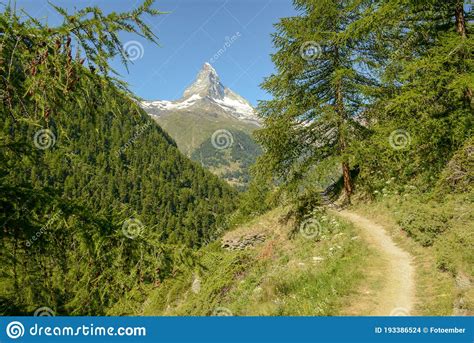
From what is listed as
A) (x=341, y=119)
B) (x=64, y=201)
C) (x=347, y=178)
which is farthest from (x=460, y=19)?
(x=64, y=201)

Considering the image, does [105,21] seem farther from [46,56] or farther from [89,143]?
[89,143]

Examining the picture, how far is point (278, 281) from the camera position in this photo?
33.6 feet

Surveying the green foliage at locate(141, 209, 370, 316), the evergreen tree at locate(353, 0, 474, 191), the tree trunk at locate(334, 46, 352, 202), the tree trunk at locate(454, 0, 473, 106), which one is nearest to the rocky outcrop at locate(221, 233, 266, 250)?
the green foliage at locate(141, 209, 370, 316)

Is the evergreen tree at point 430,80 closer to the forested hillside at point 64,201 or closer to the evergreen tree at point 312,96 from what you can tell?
the evergreen tree at point 312,96

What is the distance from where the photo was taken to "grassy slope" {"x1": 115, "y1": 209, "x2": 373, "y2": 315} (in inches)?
189

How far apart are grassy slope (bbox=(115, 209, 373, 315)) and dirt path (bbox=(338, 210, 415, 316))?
0.43 m

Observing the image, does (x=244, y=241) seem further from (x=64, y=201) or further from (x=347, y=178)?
(x=64, y=201)

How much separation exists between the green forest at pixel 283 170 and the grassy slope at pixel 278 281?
6 centimetres

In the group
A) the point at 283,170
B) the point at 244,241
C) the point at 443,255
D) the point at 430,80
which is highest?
the point at 430,80

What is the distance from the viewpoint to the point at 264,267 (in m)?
14.5

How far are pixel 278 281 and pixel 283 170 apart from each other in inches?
356

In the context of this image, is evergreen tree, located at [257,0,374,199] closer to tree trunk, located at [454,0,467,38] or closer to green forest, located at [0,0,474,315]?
green forest, located at [0,0,474,315]

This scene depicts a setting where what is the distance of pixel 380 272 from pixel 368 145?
26.8 feet
